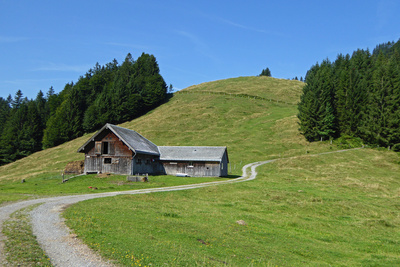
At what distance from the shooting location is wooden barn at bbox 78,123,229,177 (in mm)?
48781

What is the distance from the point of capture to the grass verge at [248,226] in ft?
42.1

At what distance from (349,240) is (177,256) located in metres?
13.9

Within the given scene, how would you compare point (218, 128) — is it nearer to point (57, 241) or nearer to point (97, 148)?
point (97, 148)

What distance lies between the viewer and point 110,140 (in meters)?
49.9

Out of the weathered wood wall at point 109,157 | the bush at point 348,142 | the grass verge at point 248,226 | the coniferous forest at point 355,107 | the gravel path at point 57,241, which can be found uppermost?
the coniferous forest at point 355,107

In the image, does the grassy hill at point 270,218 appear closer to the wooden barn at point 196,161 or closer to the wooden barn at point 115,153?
the wooden barn at point 196,161

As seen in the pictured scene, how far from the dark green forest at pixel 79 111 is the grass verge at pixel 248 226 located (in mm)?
83001

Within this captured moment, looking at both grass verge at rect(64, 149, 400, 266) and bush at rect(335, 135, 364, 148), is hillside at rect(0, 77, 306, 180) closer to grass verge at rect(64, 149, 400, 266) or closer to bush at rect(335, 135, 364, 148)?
bush at rect(335, 135, 364, 148)

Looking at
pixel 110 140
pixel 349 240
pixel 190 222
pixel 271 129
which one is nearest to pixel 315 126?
pixel 271 129

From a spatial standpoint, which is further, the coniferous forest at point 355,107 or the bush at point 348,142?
the bush at point 348,142

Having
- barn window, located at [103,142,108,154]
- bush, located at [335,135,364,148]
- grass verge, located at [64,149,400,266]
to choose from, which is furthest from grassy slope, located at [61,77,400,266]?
barn window, located at [103,142,108,154]

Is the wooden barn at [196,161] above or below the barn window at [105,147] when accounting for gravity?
below

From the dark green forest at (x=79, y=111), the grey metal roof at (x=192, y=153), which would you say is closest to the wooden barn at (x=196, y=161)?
the grey metal roof at (x=192, y=153)

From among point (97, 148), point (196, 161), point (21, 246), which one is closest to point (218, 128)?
point (196, 161)
